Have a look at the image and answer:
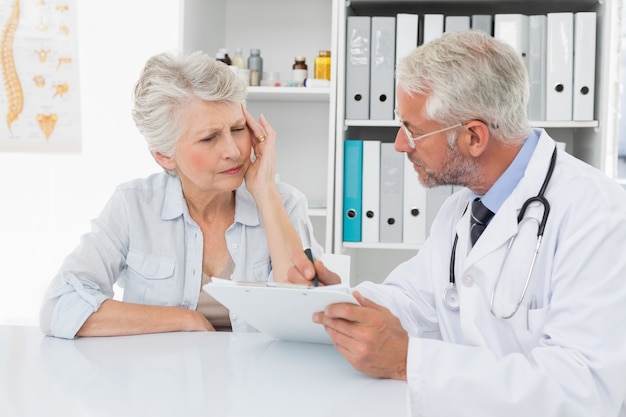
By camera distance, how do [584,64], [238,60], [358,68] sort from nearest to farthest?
1. [584,64]
2. [358,68]
3. [238,60]

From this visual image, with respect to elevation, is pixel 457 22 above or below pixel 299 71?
above

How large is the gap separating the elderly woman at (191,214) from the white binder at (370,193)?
2.10 feet

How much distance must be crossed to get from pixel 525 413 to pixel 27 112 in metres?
2.42

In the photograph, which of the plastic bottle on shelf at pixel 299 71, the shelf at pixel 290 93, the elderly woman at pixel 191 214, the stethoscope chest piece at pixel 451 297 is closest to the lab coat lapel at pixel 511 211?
the stethoscope chest piece at pixel 451 297

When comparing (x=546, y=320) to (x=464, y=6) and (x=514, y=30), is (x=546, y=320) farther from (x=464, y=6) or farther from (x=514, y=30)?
(x=464, y=6)

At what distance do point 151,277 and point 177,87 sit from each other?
0.44 meters

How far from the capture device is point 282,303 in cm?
121

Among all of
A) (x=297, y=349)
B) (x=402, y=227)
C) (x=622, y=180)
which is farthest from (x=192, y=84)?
(x=622, y=180)

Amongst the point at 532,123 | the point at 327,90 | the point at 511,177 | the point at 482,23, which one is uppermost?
the point at 482,23

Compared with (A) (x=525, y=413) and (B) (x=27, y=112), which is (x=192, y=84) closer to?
(A) (x=525, y=413)

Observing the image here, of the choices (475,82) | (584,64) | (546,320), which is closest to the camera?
(546,320)

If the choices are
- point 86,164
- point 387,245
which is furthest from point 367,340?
point 86,164

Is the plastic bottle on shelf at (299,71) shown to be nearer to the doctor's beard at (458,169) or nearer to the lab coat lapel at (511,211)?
the doctor's beard at (458,169)

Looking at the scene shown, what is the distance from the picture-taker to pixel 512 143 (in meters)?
1.44
